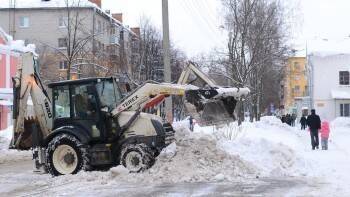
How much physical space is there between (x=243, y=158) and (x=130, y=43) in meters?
41.1

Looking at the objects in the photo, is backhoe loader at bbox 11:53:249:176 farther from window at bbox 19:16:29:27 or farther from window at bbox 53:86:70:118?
window at bbox 19:16:29:27

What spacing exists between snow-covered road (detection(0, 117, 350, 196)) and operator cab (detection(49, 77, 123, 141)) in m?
1.49

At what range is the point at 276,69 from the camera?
57281mm

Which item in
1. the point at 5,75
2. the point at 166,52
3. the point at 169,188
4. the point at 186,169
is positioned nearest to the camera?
the point at 169,188

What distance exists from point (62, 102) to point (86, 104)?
0.82 m

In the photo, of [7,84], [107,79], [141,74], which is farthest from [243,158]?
[141,74]

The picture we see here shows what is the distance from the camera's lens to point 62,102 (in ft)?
56.1

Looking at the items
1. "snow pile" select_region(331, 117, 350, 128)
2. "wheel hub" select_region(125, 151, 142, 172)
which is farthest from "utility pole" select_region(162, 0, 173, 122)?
"snow pile" select_region(331, 117, 350, 128)

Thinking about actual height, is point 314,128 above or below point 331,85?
below

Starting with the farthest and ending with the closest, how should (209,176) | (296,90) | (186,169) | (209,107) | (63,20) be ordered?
(296,90), (63,20), (209,107), (186,169), (209,176)

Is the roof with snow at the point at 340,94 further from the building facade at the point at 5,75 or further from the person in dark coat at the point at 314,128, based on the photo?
the person in dark coat at the point at 314,128

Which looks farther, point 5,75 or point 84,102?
point 5,75

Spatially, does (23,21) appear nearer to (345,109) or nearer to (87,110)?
(345,109)

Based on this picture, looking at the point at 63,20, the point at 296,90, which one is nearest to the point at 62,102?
the point at 63,20
